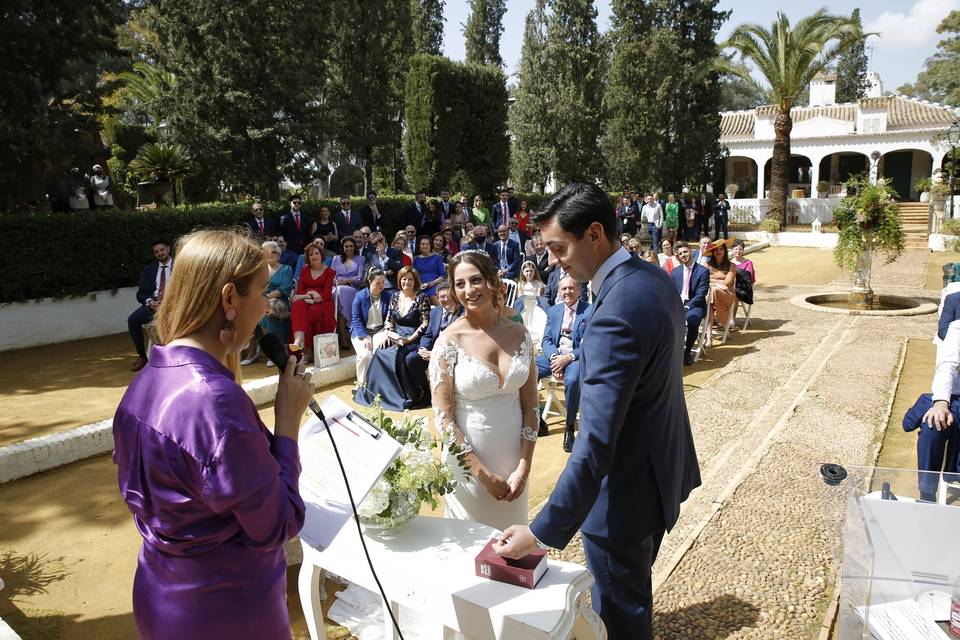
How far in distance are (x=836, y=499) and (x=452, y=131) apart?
820 inches

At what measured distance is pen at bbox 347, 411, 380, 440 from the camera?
2256 mm

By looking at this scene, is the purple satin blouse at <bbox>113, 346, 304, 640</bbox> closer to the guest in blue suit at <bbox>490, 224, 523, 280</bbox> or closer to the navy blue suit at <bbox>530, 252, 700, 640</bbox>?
the navy blue suit at <bbox>530, 252, 700, 640</bbox>

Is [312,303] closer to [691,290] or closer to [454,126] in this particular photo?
→ [691,290]

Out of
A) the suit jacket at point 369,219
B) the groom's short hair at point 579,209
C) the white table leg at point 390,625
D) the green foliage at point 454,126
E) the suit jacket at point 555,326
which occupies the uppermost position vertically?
the green foliage at point 454,126

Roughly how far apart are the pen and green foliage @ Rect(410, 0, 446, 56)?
35.1m

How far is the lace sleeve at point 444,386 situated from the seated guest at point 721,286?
7.03m

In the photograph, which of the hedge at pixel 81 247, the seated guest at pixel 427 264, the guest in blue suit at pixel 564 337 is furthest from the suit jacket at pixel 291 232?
the guest in blue suit at pixel 564 337

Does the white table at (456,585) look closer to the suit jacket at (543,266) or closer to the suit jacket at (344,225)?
the suit jacket at (543,266)

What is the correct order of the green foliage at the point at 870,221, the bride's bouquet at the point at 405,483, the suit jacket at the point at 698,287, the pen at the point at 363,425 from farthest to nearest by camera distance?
the green foliage at the point at 870,221 < the suit jacket at the point at 698,287 < the bride's bouquet at the point at 405,483 < the pen at the point at 363,425

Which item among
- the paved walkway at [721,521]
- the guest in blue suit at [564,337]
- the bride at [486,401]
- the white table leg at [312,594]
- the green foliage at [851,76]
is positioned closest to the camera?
the white table leg at [312,594]

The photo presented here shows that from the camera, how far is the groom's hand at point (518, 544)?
2.20 meters

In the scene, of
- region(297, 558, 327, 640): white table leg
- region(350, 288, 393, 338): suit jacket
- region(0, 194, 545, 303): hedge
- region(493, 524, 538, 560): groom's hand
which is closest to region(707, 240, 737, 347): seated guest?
region(350, 288, 393, 338): suit jacket

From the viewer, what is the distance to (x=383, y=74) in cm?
2217

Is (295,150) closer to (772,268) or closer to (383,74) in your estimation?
(383,74)
